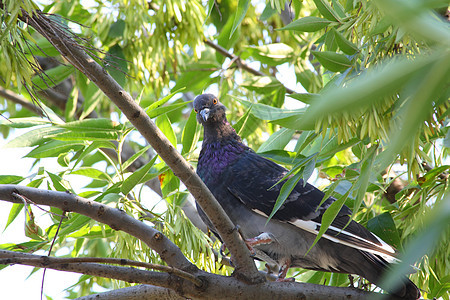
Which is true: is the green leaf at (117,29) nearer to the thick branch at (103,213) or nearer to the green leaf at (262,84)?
the green leaf at (262,84)

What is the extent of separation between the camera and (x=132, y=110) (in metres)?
1.78

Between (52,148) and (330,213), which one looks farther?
(52,148)

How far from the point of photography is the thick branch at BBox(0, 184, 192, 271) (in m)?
1.92

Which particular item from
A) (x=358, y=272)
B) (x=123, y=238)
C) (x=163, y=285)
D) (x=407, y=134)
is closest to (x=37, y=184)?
(x=123, y=238)

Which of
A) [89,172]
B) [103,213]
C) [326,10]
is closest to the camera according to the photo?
[103,213]

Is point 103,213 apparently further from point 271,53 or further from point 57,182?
point 271,53

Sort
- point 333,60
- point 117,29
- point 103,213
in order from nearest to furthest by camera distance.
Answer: point 333,60 → point 103,213 → point 117,29

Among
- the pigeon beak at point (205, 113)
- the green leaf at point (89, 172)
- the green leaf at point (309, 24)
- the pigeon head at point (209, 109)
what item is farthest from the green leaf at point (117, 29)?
the green leaf at point (309, 24)

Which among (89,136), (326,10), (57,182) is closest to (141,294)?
(57,182)

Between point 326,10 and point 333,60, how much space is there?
45 cm

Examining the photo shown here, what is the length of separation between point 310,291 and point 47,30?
1.58m

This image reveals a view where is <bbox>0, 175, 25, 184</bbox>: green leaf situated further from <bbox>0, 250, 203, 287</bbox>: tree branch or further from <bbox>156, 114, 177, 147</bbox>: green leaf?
<bbox>0, 250, 203, 287</bbox>: tree branch

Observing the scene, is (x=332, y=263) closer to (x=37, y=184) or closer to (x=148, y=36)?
(x=37, y=184)

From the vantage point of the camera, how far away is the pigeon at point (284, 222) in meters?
2.64
